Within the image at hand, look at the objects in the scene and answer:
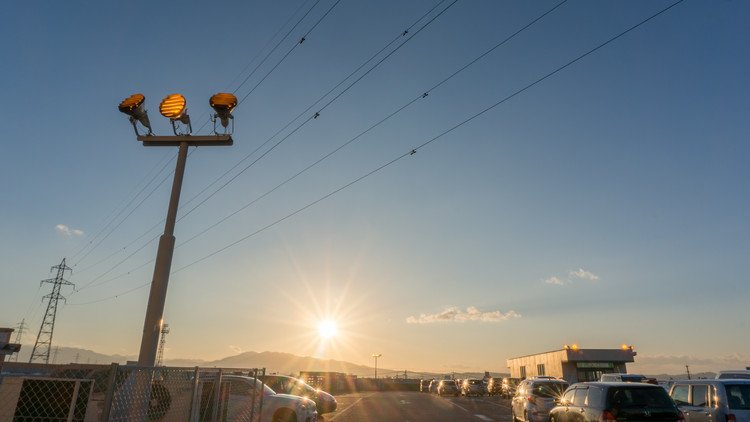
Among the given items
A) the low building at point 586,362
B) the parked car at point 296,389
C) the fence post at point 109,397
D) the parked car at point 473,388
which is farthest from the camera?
the parked car at point 473,388

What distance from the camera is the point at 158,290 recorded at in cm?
1009

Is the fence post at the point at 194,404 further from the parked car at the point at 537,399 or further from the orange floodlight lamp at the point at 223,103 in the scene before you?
the parked car at the point at 537,399

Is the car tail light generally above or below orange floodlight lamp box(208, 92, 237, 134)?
below

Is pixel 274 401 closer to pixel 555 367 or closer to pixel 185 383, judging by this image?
pixel 185 383

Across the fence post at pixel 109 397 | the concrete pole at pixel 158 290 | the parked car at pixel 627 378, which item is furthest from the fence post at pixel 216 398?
the parked car at pixel 627 378

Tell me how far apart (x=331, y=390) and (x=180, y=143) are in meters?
42.7

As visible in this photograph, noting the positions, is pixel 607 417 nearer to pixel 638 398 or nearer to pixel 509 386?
pixel 638 398

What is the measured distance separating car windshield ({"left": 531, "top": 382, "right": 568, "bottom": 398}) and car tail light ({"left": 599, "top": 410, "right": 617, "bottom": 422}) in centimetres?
712

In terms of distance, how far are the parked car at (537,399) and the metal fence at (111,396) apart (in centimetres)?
1146

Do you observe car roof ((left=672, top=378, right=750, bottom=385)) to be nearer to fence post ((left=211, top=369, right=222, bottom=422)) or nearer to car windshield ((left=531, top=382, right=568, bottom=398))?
car windshield ((left=531, top=382, right=568, bottom=398))

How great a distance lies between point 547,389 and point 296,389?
940 centimetres

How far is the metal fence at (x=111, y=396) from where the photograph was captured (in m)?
5.95

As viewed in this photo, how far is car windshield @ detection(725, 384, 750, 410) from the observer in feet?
32.4

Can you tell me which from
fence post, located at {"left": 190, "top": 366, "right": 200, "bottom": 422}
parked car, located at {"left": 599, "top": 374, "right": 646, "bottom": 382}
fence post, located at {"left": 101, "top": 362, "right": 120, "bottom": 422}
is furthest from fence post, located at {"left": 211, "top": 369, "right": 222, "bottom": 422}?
parked car, located at {"left": 599, "top": 374, "right": 646, "bottom": 382}
